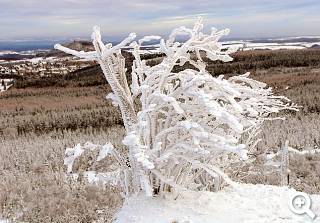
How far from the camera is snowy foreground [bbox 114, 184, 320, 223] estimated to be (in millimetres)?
3416

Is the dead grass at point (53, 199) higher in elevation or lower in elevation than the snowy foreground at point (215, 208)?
lower

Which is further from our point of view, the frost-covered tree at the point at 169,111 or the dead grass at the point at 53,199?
the dead grass at the point at 53,199

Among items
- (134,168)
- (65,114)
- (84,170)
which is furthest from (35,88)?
(134,168)

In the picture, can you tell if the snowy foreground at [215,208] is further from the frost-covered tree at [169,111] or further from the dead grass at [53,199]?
the dead grass at [53,199]

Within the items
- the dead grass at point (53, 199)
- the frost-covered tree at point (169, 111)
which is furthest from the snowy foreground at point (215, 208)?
the dead grass at point (53, 199)

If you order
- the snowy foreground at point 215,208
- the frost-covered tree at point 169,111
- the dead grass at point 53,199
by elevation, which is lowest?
the dead grass at point 53,199

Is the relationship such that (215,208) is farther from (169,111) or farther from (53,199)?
(53,199)

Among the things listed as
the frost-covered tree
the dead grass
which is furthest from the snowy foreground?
the dead grass

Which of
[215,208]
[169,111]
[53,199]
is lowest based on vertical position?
[53,199]

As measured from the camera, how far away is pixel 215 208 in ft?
11.8

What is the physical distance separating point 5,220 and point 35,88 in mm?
23975

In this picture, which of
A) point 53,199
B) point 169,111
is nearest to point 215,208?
point 169,111

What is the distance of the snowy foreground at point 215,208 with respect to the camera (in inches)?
134

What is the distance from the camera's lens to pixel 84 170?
8953mm
